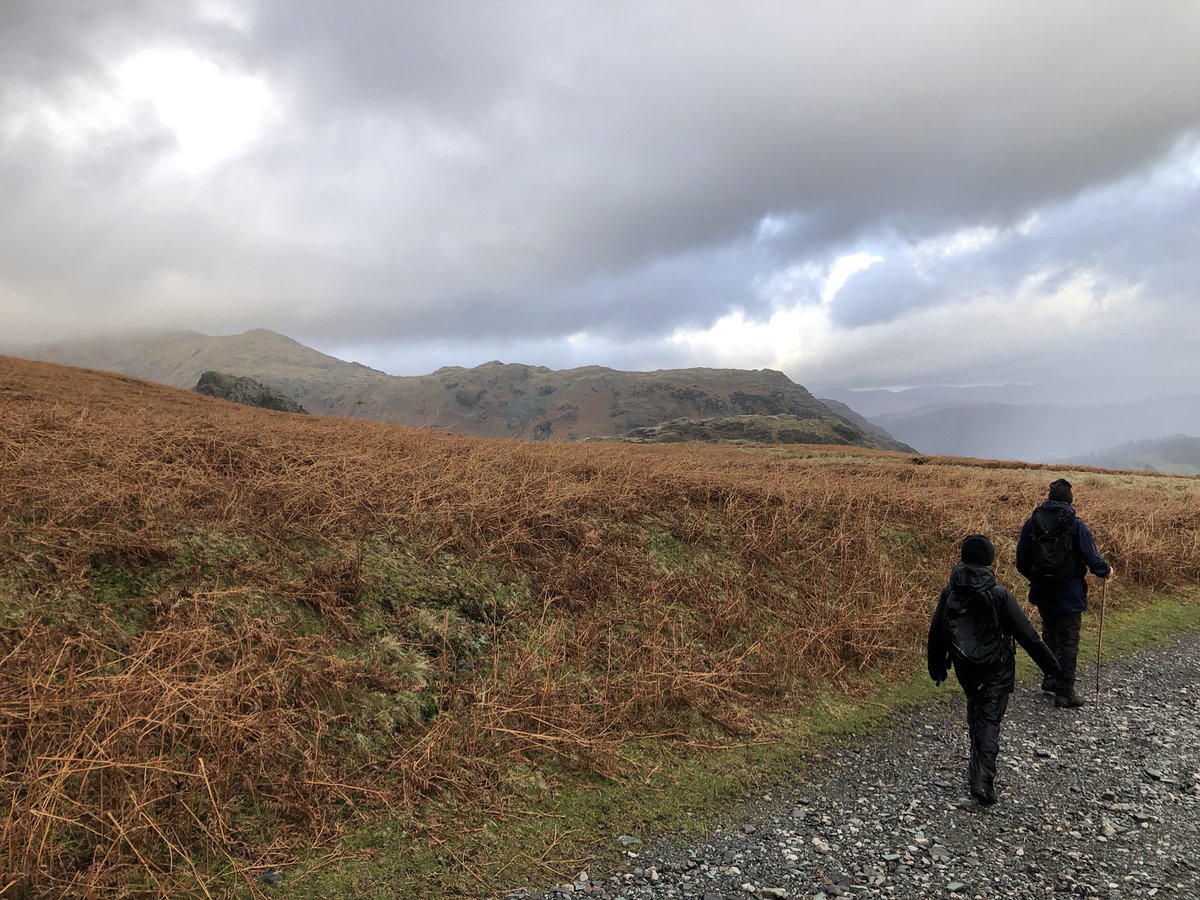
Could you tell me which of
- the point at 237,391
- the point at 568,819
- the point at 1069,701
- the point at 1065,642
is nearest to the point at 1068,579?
the point at 1065,642

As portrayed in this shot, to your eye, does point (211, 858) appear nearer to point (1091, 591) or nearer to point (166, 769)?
point (166, 769)

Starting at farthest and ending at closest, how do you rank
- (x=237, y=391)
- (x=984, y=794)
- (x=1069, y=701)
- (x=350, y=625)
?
(x=237, y=391) < (x=1069, y=701) < (x=350, y=625) < (x=984, y=794)

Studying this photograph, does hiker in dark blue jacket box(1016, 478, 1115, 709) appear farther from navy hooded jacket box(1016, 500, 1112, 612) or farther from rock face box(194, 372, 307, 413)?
rock face box(194, 372, 307, 413)

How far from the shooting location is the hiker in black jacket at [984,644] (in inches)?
273

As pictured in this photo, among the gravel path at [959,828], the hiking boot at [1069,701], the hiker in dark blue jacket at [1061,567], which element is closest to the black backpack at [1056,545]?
the hiker in dark blue jacket at [1061,567]

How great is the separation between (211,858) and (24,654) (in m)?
3.03

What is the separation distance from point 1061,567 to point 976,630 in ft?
12.2

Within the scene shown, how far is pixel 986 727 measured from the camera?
702 centimetres

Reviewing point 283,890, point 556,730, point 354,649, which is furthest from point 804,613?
point 283,890

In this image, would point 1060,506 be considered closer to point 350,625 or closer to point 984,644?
point 984,644

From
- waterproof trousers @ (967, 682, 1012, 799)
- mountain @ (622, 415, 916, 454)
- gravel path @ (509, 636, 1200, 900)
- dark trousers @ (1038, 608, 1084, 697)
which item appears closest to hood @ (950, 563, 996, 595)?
waterproof trousers @ (967, 682, 1012, 799)

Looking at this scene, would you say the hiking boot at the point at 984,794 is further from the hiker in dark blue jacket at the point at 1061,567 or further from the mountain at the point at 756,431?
the mountain at the point at 756,431

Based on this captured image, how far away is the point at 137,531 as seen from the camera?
8.54m

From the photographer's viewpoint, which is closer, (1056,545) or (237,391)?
(1056,545)
